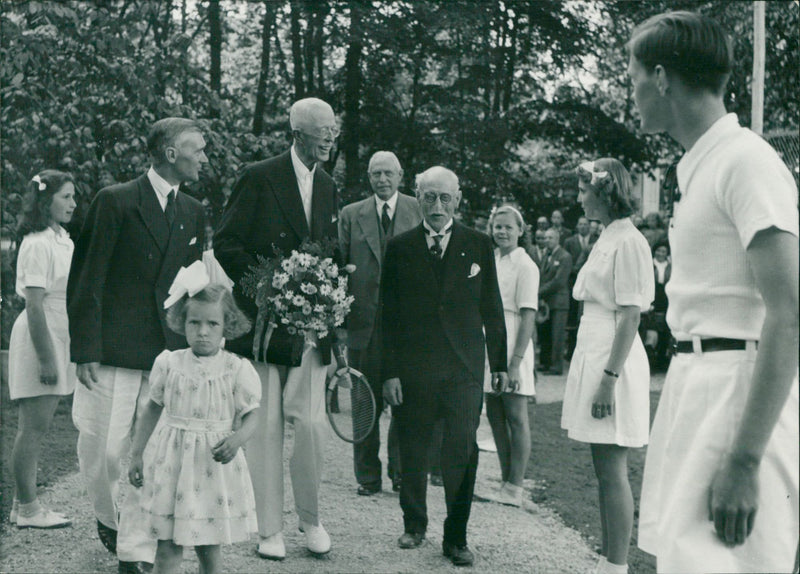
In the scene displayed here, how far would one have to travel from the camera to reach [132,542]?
5453mm

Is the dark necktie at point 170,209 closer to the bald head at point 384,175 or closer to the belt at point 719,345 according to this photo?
the bald head at point 384,175

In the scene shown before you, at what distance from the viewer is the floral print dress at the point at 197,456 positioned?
4656 millimetres

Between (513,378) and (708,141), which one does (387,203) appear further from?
(708,141)

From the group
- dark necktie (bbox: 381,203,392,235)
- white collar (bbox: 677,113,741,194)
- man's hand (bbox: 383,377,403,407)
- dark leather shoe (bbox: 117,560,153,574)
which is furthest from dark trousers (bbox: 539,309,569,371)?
white collar (bbox: 677,113,741,194)

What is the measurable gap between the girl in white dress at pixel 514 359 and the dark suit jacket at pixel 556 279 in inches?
336

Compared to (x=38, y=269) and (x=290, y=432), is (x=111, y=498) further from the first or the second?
(x=290, y=432)

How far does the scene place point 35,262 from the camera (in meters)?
6.34

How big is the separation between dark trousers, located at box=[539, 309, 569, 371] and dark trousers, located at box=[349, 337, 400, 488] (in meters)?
8.95

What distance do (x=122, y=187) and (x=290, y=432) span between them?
5198 millimetres

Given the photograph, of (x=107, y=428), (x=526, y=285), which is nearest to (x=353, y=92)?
(x=526, y=285)

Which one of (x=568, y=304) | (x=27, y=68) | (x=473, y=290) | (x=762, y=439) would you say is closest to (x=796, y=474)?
(x=762, y=439)

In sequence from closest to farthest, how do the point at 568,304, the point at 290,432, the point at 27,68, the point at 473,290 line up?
the point at 473,290, the point at 27,68, the point at 290,432, the point at 568,304

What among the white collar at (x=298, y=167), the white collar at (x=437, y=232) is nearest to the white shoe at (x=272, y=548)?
the white collar at (x=437, y=232)

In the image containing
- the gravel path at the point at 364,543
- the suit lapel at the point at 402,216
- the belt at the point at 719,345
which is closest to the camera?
A: the belt at the point at 719,345
